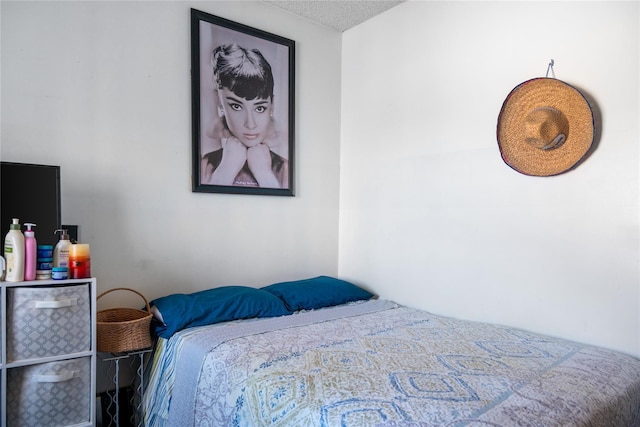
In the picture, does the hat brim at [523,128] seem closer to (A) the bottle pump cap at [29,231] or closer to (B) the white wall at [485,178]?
(B) the white wall at [485,178]

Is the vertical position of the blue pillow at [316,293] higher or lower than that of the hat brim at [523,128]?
lower

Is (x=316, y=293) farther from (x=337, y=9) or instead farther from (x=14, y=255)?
(x=337, y=9)

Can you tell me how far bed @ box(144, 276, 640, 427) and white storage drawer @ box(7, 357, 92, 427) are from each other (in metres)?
0.34

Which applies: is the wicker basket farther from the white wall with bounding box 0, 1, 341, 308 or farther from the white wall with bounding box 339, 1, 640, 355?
the white wall with bounding box 339, 1, 640, 355

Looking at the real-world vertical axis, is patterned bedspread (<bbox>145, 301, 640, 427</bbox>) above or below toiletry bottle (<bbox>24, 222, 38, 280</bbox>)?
below

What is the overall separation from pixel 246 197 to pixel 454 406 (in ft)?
6.15

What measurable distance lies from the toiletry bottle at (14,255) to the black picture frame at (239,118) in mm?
1015

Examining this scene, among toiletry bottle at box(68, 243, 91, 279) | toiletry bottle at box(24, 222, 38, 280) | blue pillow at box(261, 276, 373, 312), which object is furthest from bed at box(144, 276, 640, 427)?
toiletry bottle at box(24, 222, 38, 280)

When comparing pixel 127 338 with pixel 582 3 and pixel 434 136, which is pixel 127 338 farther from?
pixel 582 3

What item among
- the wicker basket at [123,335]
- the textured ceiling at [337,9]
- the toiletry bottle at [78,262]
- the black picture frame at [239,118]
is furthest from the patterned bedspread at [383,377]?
the textured ceiling at [337,9]

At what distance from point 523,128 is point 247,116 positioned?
1.62 m

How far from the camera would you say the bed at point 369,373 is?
1.25 meters

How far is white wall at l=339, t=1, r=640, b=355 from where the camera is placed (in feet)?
6.00

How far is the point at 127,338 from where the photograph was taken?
193 cm
